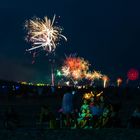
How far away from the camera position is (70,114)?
2516 cm

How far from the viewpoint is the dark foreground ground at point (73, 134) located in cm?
2005

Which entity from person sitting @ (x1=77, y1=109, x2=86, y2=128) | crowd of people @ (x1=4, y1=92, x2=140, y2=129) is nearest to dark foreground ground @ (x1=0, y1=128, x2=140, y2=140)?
crowd of people @ (x1=4, y1=92, x2=140, y2=129)

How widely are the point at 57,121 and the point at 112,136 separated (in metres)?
5.18

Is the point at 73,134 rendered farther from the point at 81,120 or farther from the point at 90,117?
the point at 90,117

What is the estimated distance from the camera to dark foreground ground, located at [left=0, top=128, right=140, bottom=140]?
65.8ft

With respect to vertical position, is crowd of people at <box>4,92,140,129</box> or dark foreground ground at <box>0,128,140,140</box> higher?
crowd of people at <box>4,92,140,129</box>

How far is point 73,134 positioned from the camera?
2053 centimetres

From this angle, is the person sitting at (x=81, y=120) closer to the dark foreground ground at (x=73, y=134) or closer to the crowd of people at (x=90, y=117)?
the crowd of people at (x=90, y=117)

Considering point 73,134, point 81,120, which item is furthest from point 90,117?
point 73,134

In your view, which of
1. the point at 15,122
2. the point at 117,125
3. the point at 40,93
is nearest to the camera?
the point at 117,125

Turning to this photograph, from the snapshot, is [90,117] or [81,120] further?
[90,117]

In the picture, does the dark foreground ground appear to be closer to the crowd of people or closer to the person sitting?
the crowd of people

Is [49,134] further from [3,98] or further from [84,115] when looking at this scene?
[3,98]

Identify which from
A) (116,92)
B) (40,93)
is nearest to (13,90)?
(40,93)
